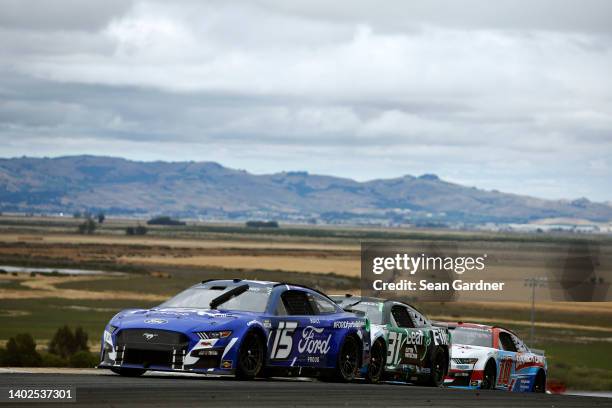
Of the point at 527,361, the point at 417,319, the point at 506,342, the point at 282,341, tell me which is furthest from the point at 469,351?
the point at 282,341

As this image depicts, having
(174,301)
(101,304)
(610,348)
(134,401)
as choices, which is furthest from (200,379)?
(101,304)

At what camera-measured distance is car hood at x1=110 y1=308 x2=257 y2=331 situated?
17.2m

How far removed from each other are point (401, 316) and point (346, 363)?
2544 millimetres

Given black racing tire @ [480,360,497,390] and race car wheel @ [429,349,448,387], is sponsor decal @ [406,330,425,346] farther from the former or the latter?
black racing tire @ [480,360,497,390]

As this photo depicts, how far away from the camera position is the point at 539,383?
89.0ft

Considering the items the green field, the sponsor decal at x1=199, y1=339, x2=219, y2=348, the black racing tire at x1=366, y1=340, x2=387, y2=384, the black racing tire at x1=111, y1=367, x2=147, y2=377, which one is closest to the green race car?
the black racing tire at x1=366, y1=340, x2=387, y2=384

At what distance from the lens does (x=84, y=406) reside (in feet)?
41.2

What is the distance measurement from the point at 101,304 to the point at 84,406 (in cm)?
8226

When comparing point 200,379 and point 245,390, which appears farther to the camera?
point 200,379

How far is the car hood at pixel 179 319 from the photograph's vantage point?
677 inches

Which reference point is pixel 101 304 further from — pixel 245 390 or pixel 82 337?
pixel 245 390

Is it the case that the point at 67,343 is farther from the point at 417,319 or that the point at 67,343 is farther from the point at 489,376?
the point at 417,319

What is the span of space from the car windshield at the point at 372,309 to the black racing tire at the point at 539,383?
6479mm

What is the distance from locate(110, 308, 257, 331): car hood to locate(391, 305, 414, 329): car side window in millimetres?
4471
